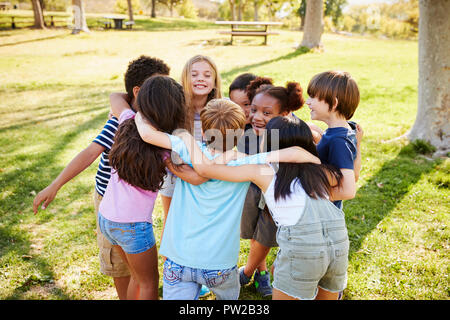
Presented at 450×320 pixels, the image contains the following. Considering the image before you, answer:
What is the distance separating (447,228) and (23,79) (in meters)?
12.2

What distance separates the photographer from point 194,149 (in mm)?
1907

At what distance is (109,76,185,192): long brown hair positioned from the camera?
1.93 meters

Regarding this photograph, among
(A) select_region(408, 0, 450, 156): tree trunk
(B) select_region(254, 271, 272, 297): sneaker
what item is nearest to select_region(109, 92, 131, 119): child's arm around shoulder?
(B) select_region(254, 271, 272, 297): sneaker

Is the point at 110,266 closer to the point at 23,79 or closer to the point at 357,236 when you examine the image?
the point at 357,236

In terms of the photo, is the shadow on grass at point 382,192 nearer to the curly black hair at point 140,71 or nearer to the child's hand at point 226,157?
the child's hand at point 226,157

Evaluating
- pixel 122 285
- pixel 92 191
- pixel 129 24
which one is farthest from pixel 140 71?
pixel 129 24

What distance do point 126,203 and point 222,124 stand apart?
2.48ft

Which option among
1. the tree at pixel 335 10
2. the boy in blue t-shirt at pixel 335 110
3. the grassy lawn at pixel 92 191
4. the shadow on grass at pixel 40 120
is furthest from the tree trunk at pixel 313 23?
the tree at pixel 335 10

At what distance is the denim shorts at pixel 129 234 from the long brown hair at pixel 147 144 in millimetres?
277

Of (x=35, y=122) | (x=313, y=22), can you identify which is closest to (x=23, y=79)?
(x=35, y=122)

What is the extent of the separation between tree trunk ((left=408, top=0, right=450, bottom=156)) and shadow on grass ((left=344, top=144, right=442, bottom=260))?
0.44m

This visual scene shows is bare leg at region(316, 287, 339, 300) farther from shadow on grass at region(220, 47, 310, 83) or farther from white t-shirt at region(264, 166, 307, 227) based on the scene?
shadow on grass at region(220, 47, 310, 83)

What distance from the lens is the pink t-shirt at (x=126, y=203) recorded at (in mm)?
2043

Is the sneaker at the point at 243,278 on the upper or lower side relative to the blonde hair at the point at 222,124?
lower
